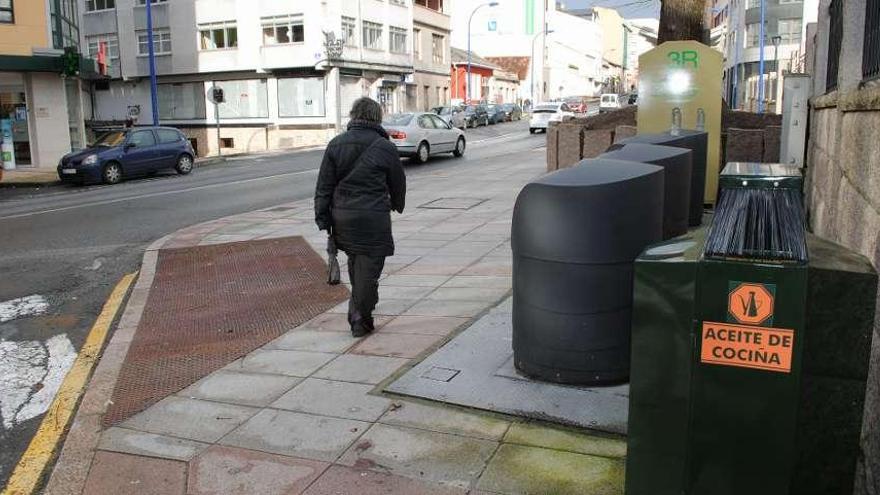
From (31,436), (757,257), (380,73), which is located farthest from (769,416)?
(380,73)

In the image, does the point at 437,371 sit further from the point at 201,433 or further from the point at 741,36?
the point at 741,36

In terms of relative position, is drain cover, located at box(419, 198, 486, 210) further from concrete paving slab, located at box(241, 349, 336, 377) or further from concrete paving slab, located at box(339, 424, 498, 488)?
concrete paving slab, located at box(339, 424, 498, 488)

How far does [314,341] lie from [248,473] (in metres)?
2.28

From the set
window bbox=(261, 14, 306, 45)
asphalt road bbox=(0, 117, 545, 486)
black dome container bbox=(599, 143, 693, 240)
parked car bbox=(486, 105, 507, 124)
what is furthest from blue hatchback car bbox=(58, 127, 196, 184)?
parked car bbox=(486, 105, 507, 124)

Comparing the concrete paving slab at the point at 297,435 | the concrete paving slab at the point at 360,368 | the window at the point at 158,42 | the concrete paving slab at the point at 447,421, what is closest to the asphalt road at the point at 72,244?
the concrete paving slab at the point at 297,435

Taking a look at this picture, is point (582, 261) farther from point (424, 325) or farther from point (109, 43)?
point (109, 43)

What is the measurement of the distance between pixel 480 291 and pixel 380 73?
146 feet

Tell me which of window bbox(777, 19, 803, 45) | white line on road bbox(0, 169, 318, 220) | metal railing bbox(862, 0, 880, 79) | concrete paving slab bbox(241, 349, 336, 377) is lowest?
white line on road bbox(0, 169, 318, 220)

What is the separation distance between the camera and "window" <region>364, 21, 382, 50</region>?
160 feet

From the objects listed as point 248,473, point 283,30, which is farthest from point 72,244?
point 283,30

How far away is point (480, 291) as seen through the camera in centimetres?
764

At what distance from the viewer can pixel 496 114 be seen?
54.4m

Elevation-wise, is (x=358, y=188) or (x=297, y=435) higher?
(x=358, y=188)

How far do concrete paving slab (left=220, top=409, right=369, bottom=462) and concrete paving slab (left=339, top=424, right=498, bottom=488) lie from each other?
10cm
